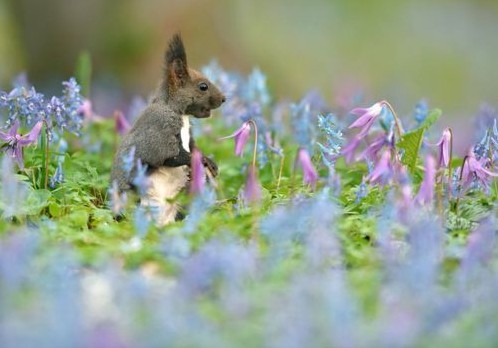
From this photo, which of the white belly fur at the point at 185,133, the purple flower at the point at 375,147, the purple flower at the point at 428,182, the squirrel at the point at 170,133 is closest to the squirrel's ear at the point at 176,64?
the squirrel at the point at 170,133

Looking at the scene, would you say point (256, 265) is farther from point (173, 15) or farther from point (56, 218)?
point (173, 15)

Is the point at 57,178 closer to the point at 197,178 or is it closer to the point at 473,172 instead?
the point at 197,178

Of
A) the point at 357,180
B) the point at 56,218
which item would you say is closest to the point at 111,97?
the point at 357,180

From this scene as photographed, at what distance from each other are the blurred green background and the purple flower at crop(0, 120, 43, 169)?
13.9 feet

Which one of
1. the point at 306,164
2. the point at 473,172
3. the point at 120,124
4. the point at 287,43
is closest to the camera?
the point at 306,164

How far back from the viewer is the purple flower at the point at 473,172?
471 centimetres

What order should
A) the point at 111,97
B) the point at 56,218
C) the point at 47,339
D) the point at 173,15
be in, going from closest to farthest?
the point at 47,339 < the point at 56,218 < the point at 111,97 < the point at 173,15

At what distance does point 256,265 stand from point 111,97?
7404 mm

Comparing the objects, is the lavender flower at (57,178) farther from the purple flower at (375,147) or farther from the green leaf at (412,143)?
A: the green leaf at (412,143)

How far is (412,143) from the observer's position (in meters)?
4.90

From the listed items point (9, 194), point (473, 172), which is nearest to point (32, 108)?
point (9, 194)

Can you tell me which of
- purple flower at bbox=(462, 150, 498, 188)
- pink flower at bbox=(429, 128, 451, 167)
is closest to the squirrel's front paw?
pink flower at bbox=(429, 128, 451, 167)

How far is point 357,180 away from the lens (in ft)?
19.1

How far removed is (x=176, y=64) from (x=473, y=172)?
1691 mm
